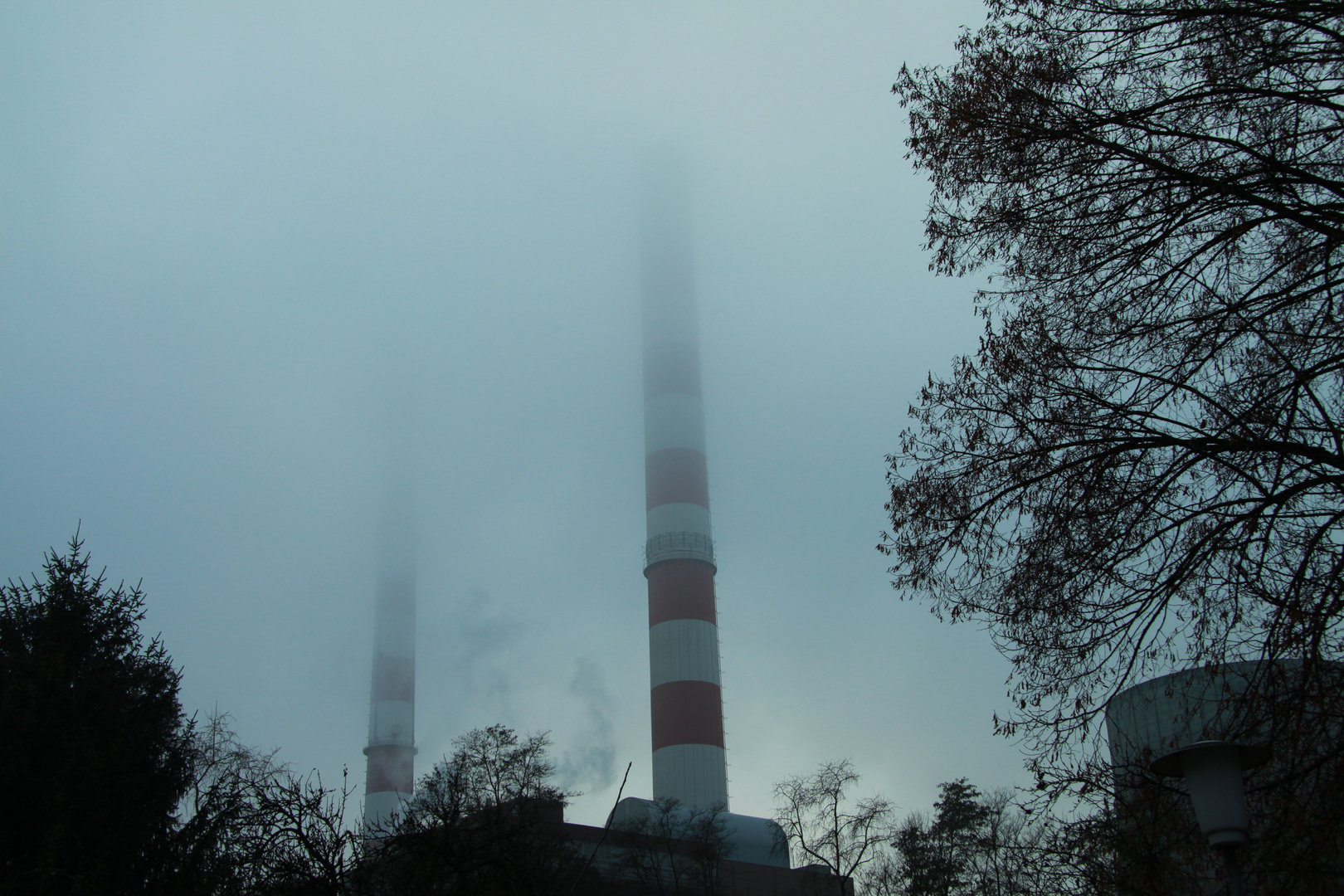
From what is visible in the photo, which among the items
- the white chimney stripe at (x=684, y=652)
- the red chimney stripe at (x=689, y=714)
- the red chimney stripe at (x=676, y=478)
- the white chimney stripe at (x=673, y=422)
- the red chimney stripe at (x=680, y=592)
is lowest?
the red chimney stripe at (x=689, y=714)

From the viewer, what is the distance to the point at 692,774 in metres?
35.4

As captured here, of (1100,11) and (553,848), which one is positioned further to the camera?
(553,848)

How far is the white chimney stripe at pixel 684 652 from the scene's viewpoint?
1448 inches

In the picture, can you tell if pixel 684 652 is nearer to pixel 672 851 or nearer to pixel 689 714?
pixel 689 714

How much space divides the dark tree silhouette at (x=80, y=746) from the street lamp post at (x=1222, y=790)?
7436mm

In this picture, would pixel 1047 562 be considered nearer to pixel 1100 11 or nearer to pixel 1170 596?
pixel 1170 596

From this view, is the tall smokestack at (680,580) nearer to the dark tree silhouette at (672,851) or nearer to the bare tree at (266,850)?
the dark tree silhouette at (672,851)

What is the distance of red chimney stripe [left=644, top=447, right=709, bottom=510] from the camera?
40.2 metres

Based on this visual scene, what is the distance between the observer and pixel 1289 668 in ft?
21.7

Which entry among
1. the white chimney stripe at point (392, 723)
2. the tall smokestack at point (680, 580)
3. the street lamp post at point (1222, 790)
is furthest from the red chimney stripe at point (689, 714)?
the street lamp post at point (1222, 790)

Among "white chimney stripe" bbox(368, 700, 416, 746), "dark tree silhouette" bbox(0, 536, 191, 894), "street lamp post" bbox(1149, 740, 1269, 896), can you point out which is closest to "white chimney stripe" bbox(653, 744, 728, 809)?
"white chimney stripe" bbox(368, 700, 416, 746)

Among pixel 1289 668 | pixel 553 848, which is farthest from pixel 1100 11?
pixel 553 848

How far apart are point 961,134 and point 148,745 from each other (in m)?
9.01

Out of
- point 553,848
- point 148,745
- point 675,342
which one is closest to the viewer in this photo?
point 148,745
